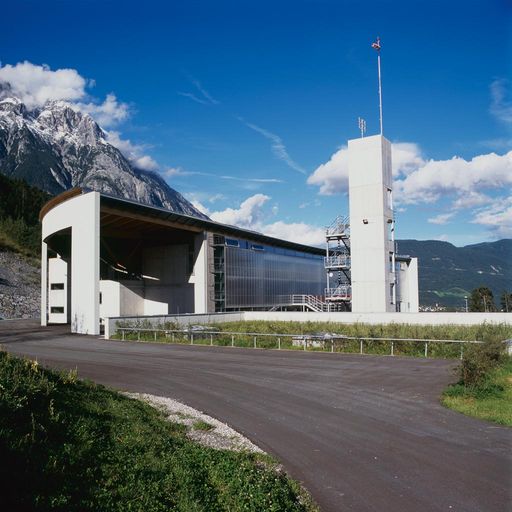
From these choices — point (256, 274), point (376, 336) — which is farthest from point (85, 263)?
point (256, 274)

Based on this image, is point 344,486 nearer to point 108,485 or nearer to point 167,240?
point 108,485

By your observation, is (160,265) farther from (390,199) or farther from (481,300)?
(481,300)

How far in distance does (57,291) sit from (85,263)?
15475mm

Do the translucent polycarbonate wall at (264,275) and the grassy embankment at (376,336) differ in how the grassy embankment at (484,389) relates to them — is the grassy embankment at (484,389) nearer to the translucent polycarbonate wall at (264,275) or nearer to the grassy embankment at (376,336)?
the grassy embankment at (376,336)

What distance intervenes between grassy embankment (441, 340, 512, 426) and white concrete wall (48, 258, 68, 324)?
41142 mm

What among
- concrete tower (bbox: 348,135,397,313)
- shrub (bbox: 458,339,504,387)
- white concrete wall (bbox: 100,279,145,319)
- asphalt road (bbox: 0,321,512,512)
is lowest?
asphalt road (bbox: 0,321,512,512)

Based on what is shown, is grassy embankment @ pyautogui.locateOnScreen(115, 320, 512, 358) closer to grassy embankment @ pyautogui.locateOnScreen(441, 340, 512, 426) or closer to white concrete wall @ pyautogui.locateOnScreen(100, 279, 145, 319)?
grassy embankment @ pyautogui.locateOnScreen(441, 340, 512, 426)

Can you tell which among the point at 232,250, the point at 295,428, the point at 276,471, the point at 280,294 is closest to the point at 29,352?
the point at 295,428

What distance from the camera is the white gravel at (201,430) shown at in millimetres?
8094

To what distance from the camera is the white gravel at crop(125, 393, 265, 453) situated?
8094mm

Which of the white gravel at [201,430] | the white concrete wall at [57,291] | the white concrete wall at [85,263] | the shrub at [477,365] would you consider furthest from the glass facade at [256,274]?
the white gravel at [201,430]

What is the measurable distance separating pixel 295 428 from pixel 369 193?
26.9 m

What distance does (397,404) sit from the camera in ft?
Result: 36.0

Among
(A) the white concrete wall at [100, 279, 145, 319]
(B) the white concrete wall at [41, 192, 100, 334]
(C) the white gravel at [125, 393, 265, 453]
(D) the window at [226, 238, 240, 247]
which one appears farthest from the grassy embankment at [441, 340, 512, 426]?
(A) the white concrete wall at [100, 279, 145, 319]
